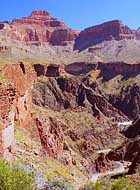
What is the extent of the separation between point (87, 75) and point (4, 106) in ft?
529

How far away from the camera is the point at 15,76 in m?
44.0

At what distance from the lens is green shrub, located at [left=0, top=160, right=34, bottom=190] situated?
22542mm

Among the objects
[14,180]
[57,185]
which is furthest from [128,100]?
[14,180]

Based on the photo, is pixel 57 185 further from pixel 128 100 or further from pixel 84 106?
pixel 128 100

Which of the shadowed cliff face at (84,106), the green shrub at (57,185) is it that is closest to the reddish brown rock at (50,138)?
the shadowed cliff face at (84,106)

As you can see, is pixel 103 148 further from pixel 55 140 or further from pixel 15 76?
pixel 15 76

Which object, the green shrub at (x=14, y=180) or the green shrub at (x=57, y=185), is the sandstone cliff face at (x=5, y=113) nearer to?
the green shrub at (x=57, y=185)

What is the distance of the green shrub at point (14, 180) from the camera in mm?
22542

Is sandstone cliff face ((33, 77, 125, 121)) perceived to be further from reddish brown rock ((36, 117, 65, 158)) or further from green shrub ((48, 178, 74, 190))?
green shrub ((48, 178, 74, 190))

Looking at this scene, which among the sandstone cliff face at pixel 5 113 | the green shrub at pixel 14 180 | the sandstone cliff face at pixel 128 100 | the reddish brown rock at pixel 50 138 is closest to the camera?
the green shrub at pixel 14 180

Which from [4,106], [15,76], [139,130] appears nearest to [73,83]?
[139,130]

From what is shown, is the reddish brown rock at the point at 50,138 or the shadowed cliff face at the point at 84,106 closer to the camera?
the reddish brown rock at the point at 50,138

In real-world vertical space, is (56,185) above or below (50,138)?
above

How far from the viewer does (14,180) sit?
22734mm
